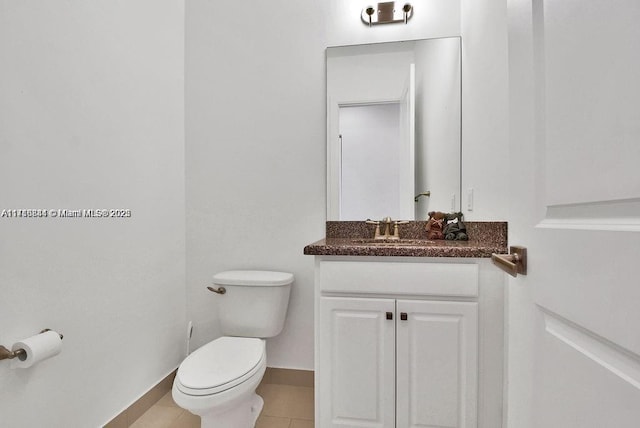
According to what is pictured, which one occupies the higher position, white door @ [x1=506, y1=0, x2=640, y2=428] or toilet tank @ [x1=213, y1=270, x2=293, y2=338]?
white door @ [x1=506, y1=0, x2=640, y2=428]

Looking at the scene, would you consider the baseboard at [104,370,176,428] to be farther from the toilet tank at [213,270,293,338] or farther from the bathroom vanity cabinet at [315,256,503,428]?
the bathroom vanity cabinet at [315,256,503,428]

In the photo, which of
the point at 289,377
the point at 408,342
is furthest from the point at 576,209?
the point at 289,377

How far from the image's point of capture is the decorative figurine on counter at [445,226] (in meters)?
1.60

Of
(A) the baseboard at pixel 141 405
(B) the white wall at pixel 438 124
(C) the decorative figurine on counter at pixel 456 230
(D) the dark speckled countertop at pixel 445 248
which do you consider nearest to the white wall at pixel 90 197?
(A) the baseboard at pixel 141 405

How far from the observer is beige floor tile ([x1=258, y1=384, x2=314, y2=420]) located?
5.48 ft

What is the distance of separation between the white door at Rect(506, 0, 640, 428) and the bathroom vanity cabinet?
0.55 meters

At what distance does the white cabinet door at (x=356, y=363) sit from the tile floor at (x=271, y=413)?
0.39m

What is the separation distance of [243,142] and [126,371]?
1396mm

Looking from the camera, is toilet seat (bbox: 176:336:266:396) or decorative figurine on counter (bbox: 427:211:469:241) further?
decorative figurine on counter (bbox: 427:211:469:241)

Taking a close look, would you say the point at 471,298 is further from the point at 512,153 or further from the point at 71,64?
the point at 71,64

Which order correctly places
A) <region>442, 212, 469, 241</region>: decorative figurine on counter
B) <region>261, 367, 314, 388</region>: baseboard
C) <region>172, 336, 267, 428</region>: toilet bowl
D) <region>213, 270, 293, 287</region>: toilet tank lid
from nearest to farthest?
<region>172, 336, 267, 428</region>: toilet bowl, <region>442, 212, 469, 241</region>: decorative figurine on counter, <region>213, 270, 293, 287</region>: toilet tank lid, <region>261, 367, 314, 388</region>: baseboard

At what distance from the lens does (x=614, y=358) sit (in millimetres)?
400

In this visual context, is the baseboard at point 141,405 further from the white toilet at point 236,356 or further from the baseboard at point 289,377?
the baseboard at point 289,377

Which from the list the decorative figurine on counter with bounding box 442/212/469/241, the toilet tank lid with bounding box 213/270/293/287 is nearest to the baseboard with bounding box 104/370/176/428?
the toilet tank lid with bounding box 213/270/293/287
